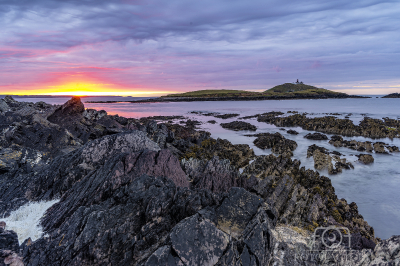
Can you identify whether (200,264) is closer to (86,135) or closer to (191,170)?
(191,170)

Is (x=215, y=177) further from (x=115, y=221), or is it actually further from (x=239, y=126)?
(x=239, y=126)

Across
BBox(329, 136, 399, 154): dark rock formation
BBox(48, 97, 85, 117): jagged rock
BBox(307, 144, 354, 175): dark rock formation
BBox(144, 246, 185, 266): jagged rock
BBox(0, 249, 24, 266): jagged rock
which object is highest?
BBox(48, 97, 85, 117): jagged rock

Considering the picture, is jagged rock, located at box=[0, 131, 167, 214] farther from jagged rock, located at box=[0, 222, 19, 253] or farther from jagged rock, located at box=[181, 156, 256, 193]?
jagged rock, located at box=[0, 222, 19, 253]

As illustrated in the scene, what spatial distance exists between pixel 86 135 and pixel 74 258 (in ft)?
49.3

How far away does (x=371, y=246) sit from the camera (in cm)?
654

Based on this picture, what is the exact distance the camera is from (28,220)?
6.88 m

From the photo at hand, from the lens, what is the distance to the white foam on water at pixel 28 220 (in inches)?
243

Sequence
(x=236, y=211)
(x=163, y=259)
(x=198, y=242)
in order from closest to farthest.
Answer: (x=163, y=259)
(x=198, y=242)
(x=236, y=211)

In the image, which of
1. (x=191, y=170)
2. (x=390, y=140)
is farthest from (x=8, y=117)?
(x=390, y=140)

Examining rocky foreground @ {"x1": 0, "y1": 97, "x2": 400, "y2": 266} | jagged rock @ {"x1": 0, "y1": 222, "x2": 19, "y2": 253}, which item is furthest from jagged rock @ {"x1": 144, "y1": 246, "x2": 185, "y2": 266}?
jagged rock @ {"x1": 0, "y1": 222, "x2": 19, "y2": 253}

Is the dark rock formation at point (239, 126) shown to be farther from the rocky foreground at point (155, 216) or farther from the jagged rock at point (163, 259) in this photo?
the jagged rock at point (163, 259)

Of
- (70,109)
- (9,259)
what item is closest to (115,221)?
(9,259)

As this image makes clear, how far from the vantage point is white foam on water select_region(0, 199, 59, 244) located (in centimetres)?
618

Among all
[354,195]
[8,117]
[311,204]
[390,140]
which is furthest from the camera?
[390,140]
